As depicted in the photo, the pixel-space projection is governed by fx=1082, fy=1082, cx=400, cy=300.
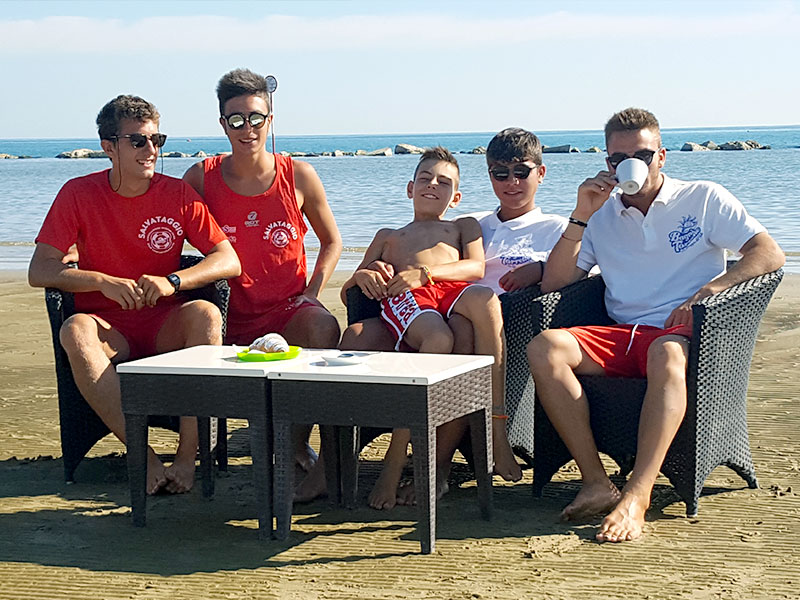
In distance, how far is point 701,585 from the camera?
317 cm

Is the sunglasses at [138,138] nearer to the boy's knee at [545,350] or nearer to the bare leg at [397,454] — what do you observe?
the bare leg at [397,454]

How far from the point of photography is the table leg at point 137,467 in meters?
3.81

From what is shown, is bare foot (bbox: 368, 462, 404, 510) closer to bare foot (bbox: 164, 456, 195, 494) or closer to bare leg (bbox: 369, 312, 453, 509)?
bare leg (bbox: 369, 312, 453, 509)

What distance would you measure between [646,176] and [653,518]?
131cm

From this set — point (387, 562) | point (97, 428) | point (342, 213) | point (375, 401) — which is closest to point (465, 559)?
point (387, 562)

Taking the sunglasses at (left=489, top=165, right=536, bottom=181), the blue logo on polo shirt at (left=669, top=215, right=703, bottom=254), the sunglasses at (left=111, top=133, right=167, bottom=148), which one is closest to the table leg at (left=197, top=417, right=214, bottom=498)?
the sunglasses at (left=111, top=133, right=167, bottom=148)

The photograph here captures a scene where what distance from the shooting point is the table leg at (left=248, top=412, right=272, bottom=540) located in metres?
3.59

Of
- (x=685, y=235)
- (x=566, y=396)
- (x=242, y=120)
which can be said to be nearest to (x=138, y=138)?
(x=242, y=120)

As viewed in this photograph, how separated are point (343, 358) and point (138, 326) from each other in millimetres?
1283

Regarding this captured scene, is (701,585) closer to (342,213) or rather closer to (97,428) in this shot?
(97,428)

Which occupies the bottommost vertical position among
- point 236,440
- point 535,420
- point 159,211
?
point 236,440

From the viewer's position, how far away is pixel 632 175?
163 inches

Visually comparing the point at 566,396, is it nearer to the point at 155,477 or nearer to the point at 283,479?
the point at 283,479

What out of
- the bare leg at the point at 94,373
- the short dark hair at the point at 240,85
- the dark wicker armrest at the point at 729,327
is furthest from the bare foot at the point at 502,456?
the short dark hair at the point at 240,85
